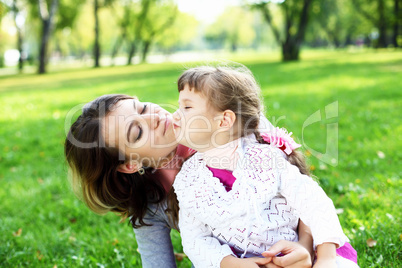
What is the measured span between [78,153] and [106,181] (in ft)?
0.75

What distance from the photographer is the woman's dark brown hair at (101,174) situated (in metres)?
2.07

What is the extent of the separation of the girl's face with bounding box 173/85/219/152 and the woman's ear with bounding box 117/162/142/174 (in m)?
0.42

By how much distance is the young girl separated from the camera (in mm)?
1704

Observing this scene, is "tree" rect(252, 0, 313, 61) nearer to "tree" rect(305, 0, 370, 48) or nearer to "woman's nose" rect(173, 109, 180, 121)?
"tree" rect(305, 0, 370, 48)

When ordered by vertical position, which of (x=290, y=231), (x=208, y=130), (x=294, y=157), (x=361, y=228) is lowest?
(x=361, y=228)

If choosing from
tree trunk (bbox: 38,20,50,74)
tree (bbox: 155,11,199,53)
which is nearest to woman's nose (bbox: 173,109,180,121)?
tree trunk (bbox: 38,20,50,74)

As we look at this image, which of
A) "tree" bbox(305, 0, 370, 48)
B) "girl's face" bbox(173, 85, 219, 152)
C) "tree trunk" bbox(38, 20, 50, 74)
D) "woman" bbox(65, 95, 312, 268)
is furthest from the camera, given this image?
"tree" bbox(305, 0, 370, 48)

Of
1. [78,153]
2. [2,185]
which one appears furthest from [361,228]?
[2,185]

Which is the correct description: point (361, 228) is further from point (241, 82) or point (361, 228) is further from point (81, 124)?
point (81, 124)

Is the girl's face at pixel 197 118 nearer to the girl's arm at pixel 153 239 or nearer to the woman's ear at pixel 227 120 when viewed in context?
the woman's ear at pixel 227 120

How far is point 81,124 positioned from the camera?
6.85 ft

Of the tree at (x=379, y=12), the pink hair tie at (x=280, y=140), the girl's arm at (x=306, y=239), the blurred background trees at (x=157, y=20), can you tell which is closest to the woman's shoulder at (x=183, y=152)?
the pink hair tie at (x=280, y=140)

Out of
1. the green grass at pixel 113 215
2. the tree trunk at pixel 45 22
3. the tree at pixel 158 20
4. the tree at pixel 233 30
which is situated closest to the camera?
the green grass at pixel 113 215

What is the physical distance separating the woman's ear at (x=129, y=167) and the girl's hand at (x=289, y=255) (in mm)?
916
